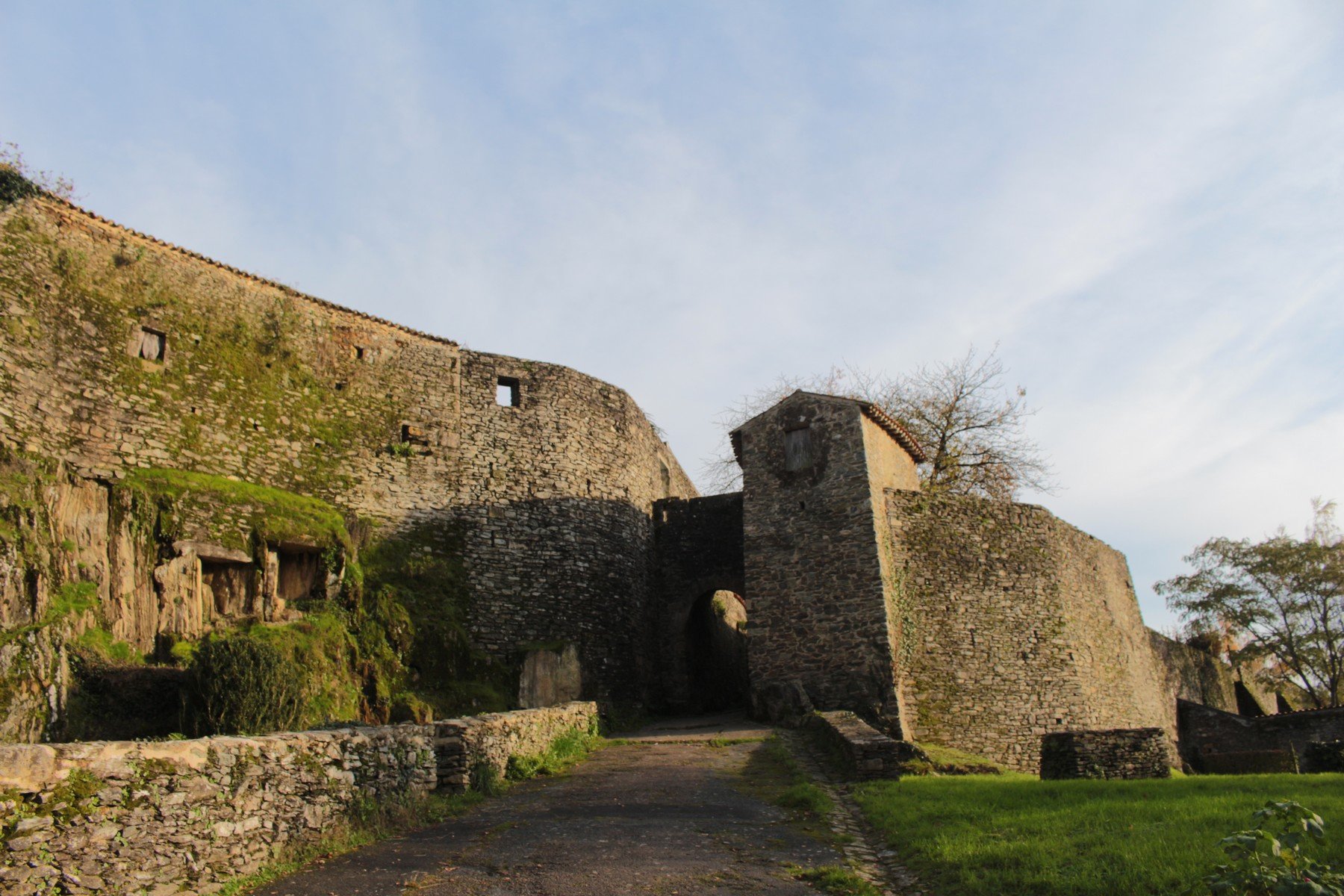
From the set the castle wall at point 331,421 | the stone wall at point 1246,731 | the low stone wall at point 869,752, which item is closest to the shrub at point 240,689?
the castle wall at point 331,421

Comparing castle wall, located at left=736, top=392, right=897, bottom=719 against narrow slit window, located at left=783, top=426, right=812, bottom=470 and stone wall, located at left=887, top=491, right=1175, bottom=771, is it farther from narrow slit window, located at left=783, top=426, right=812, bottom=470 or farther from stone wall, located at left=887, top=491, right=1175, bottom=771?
stone wall, located at left=887, top=491, right=1175, bottom=771

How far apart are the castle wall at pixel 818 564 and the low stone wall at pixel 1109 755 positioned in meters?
5.39

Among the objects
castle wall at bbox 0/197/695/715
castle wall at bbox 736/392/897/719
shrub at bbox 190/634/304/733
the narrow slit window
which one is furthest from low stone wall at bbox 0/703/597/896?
the narrow slit window

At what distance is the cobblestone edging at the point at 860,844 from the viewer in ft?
25.5

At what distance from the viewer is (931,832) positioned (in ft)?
29.2

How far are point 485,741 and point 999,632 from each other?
13.2m

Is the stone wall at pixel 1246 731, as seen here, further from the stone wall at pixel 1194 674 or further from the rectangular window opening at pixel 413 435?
the rectangular window opening at pixel 413 435

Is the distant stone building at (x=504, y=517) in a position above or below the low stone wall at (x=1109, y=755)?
above

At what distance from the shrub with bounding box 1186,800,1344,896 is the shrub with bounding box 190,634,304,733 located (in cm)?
1096

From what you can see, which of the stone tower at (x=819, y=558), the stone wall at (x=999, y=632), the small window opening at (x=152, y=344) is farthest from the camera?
the stone wall at (x=999, y=632)

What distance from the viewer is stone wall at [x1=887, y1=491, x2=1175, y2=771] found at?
1920cm

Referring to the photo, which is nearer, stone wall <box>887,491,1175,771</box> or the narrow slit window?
stone wall <box>887,491,1175,771</box>

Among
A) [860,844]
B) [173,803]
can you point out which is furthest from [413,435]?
[860,844]

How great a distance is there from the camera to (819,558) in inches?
776
